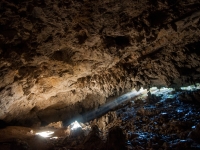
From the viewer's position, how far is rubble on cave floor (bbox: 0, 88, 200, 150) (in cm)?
416

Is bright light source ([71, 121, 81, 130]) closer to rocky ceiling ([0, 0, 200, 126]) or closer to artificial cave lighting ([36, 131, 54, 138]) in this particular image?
artificial cave lighting ([36, 131, 54, 138])

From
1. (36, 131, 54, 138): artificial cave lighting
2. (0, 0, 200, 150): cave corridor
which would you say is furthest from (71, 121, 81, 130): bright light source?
(36, 131, 54, 138): artificial cave lighting

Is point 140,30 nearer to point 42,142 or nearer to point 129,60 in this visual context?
point 129,60

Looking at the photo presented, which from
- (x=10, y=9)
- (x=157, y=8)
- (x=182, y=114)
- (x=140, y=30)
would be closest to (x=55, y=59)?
(x=10, y=9)

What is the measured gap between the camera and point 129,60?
6.81 m

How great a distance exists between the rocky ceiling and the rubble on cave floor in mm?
835

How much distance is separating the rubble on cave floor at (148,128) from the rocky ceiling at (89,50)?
835 millimetres

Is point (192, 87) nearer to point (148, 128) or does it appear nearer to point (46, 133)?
point (148, 128)

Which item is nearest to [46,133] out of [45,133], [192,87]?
[45,133]

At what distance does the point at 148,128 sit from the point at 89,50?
2955 mm

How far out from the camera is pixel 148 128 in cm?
516

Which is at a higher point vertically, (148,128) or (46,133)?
(148,128)

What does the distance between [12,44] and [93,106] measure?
566 centimetres

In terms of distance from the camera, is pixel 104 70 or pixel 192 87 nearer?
pixel 192 87
